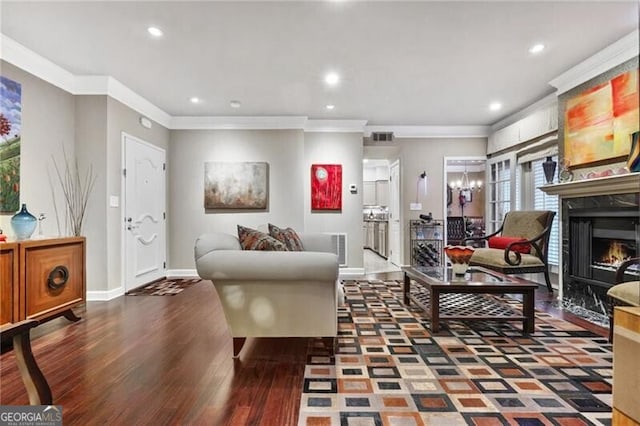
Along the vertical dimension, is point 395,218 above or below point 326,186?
below

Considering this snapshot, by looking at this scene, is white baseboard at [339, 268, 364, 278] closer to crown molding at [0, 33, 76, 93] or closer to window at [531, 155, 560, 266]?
window at [531, 155, 560, 266]

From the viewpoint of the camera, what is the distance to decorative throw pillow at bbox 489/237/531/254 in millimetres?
4287

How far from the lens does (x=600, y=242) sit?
11.9 feet

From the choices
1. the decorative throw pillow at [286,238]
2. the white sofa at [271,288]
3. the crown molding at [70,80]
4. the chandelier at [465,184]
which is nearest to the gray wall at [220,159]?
the crown molding at [70,80]

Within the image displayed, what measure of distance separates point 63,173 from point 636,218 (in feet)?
18.6

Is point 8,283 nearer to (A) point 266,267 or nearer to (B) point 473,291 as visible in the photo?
(A) point 266,267

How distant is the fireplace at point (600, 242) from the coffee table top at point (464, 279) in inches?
44.5

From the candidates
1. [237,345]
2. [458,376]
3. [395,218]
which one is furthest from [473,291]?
[395,218]

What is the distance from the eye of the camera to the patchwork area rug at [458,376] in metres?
1.68

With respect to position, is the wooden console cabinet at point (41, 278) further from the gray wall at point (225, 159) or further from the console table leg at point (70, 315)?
the gray wall at point (225, 159)

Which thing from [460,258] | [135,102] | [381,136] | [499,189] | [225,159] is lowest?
[460,258]

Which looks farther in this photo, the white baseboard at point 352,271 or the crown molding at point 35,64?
the white baseboard at point 352,271

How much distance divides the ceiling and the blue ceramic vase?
1532 millimetres

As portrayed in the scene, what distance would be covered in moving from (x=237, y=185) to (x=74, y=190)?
215 centimetres
